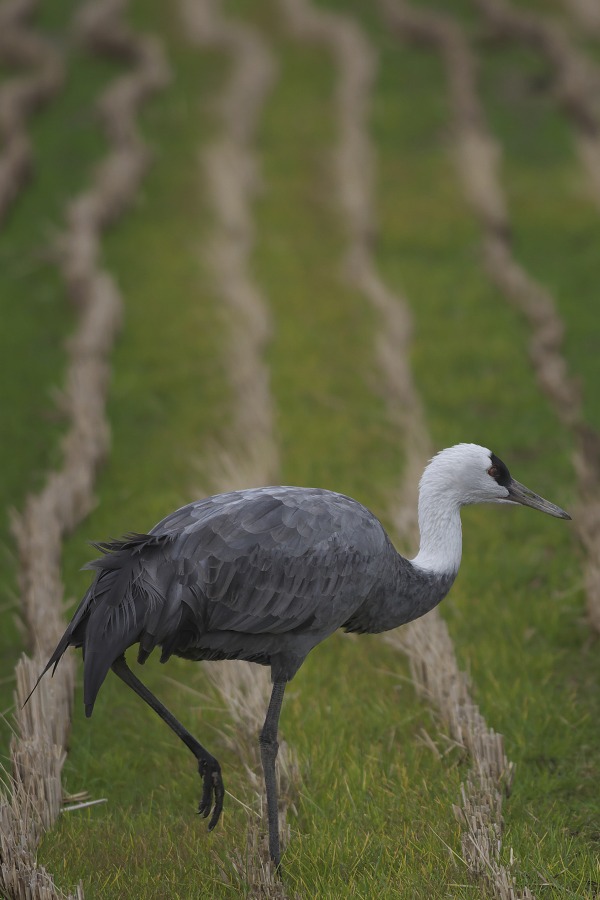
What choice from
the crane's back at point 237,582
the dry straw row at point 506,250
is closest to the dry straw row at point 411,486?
the crane's back at point 237,582

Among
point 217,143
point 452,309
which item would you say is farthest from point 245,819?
point 217,143

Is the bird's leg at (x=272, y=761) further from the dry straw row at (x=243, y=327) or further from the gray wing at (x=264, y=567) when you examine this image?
the gray wing at (x=264, y=567)

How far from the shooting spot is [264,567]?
439cm

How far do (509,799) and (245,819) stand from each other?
41.1 inches

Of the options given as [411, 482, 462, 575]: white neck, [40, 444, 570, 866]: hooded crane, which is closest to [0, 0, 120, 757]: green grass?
[40, 444, 570, 866]: hooded crane

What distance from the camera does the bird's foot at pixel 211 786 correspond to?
439cm

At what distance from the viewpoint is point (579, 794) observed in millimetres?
4840

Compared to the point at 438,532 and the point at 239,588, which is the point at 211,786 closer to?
the point at 239,588

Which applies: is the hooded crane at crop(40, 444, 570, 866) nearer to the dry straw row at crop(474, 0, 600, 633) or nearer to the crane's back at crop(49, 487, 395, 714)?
the crane's back at crop(49, 487, 395, 714)

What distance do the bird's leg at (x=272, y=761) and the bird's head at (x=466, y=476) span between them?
106 centimetres

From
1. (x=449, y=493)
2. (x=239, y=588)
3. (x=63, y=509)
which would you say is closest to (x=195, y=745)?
(x=239, y=588)

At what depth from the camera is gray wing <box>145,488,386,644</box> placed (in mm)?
4336

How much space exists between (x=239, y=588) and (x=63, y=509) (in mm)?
3252

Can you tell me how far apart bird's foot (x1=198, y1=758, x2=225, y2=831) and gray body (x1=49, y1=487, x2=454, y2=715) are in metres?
0.40
